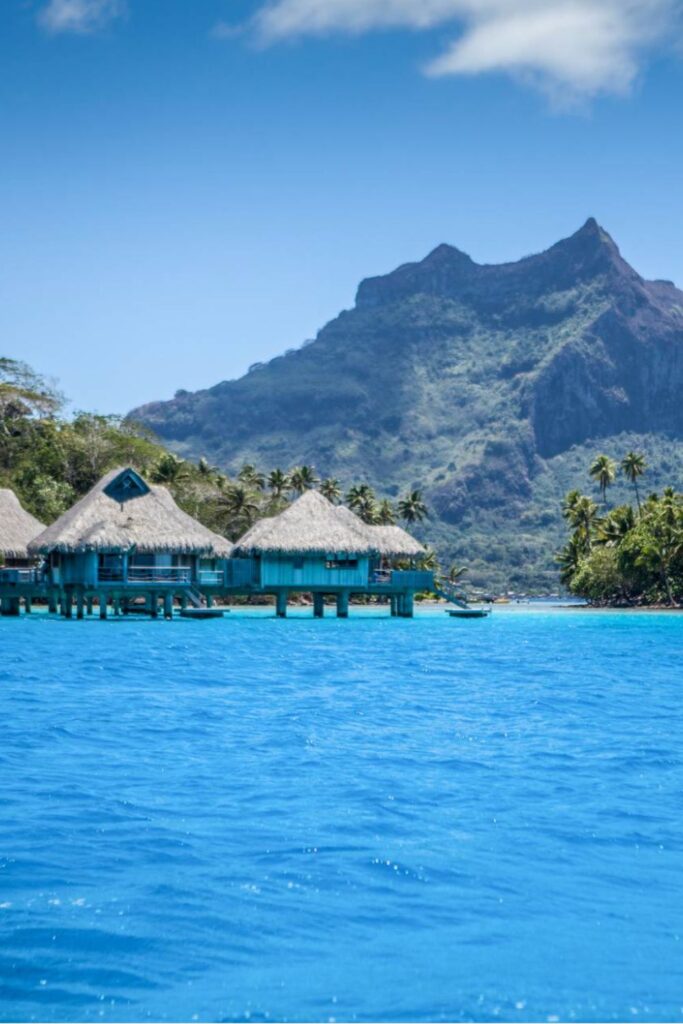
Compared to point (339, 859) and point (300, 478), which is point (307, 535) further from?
point (339, 859)

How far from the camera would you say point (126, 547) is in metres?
44.5

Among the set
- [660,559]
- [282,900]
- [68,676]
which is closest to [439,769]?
[282,900]

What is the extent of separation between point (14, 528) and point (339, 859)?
43.8m

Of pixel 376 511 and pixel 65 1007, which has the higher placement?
pixel 376 511

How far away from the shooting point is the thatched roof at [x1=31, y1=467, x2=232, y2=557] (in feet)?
146

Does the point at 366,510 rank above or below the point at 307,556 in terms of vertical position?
above

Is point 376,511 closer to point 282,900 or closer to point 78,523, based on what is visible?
point 78,523

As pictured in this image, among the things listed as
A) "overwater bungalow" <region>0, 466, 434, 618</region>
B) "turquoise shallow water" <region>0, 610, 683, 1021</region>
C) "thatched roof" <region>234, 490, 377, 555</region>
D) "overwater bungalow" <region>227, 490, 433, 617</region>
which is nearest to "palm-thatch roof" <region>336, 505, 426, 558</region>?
"overwater bungalow" <region>0, 466, 434, 618</region>

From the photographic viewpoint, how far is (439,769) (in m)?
12.2

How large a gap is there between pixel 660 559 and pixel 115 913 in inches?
2545

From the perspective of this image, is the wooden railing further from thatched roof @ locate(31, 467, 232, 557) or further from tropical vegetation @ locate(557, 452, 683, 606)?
tropical vegetation @ locate(557, 452, 683, 606)

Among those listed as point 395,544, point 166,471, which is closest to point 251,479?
point 166,471

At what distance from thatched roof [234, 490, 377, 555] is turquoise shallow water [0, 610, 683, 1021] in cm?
2910

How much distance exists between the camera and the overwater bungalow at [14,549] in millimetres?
48438
